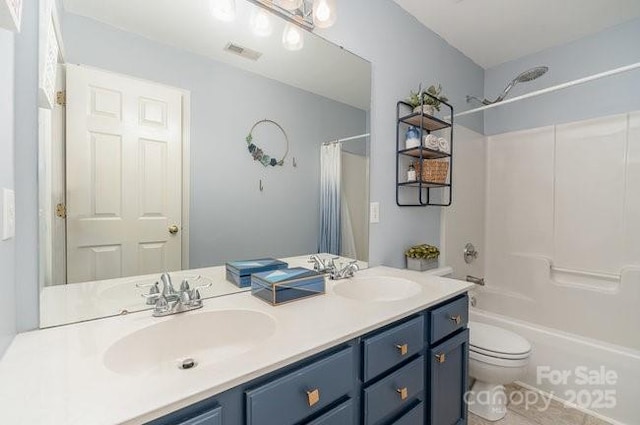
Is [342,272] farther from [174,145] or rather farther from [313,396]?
Result: [174,145]

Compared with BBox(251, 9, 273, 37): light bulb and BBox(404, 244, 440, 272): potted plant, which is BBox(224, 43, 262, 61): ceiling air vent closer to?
Answer: BBox(251, 9, 273, 37): light bulb

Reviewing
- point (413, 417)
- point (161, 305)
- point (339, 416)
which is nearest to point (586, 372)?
point (413, 417)

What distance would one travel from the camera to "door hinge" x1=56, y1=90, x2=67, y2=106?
895 mm

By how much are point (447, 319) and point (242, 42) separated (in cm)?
146

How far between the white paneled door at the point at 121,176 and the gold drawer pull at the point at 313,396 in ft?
2.25

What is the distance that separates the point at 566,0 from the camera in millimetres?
1762

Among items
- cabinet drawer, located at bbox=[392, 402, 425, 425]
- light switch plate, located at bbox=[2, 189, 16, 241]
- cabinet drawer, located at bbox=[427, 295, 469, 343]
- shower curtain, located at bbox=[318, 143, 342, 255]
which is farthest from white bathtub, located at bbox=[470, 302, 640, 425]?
light switch plate, located at bbox=[2, 189, 16, 241]

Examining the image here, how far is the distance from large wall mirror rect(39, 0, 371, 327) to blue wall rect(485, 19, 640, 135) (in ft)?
5.60

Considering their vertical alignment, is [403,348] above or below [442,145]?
below

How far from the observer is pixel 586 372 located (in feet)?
5.82

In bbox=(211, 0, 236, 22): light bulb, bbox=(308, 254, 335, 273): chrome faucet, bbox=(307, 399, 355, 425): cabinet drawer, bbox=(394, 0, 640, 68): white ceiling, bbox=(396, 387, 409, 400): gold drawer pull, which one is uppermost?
bbox=(394, 0, 640, 68): white ceiling

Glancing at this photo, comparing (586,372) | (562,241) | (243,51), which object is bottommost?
(586,372)

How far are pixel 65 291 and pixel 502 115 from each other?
310 centimetres

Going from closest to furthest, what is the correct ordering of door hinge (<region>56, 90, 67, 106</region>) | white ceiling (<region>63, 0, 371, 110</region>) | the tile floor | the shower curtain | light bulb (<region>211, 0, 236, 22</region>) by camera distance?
door hinge (<region>56, 90, 67, 106</region>), white ceiling (<region>63, 0, 371, 110</region>), light bulb (<region>211, 0, 236, 22</region>), the shower curtain, the tile floor
